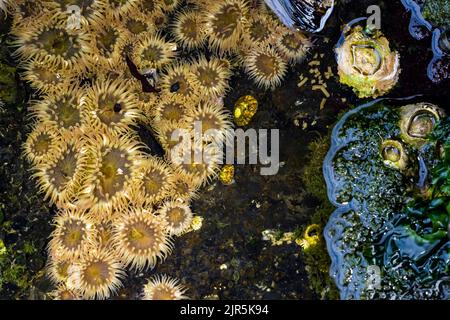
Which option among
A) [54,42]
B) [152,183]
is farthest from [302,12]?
[54,42]

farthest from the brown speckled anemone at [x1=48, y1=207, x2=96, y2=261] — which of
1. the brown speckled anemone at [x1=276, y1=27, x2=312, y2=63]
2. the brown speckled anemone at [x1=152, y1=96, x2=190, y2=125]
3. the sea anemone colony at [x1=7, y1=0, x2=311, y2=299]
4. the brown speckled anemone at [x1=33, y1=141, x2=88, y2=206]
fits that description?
the brown speckled anemone at [x1=276, y1=27, x2=312, y2=63]

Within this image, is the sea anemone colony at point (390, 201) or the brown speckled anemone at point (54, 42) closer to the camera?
the sea anemone colony at point (390, 201)

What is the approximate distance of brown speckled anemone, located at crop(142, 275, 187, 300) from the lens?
4.03 metres

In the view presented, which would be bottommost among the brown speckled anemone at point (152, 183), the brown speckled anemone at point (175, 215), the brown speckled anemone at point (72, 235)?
the brown speckled anemone at point (72, 235)


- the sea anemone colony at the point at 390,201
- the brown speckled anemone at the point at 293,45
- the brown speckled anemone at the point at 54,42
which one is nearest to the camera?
the sea anemone colony at the point at 390,201

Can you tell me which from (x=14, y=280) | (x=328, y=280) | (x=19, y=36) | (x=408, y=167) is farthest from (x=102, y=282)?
(x=408, y=167)

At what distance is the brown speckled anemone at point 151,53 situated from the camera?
4.16 metres

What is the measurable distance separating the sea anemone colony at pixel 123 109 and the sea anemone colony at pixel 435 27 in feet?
2.99

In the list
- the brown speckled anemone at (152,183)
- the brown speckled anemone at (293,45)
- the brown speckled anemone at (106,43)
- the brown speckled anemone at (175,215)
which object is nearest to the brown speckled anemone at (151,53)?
the brown speckled anemone at (106,43)

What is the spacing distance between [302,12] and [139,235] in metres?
2.11

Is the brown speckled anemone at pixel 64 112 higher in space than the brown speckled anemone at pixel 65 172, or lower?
higher

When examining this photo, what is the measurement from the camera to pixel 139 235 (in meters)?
4.03

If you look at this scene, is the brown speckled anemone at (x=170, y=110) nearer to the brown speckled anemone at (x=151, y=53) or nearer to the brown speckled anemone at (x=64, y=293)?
the brown speckled anemone at (x=151, y=53)
